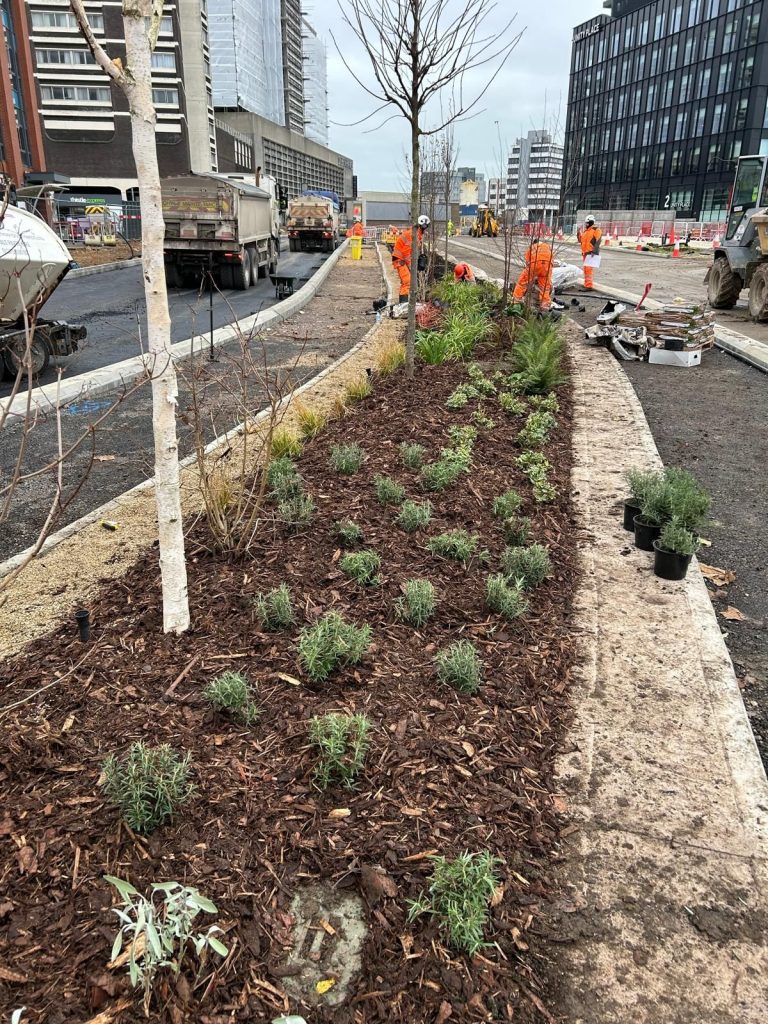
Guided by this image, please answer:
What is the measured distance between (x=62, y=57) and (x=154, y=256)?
86555mm

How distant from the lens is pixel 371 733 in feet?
9.16

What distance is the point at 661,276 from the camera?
25844mm

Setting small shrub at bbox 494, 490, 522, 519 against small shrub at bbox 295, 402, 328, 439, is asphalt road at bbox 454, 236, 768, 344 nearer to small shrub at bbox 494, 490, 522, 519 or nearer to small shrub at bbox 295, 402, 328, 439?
small shrub at bbox 295, 402, 328, 439

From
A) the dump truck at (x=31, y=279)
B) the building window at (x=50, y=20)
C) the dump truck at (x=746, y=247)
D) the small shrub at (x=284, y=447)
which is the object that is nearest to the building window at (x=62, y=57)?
the building window at (x=50, y=20)

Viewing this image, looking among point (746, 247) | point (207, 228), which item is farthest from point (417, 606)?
point (207, 228)

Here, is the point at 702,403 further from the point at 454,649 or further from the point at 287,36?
the point at 287,36

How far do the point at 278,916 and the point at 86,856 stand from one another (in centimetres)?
60

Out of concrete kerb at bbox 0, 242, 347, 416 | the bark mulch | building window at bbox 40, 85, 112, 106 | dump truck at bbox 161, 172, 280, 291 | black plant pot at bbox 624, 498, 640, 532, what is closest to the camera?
the bark mulch

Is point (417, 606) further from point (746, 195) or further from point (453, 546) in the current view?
point (746, 195)

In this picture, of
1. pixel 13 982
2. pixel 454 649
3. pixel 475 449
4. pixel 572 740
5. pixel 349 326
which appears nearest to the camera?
pixel 13 982

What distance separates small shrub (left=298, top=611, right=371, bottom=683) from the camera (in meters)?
3.09

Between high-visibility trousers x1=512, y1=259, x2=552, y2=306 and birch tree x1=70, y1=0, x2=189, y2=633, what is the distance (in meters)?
9.50

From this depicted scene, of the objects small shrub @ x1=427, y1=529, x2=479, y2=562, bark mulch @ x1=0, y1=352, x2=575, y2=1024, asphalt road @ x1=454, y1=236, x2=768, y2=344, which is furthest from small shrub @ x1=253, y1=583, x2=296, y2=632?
asphalt road @ x1=454, y1=236, x2=768, y2=344

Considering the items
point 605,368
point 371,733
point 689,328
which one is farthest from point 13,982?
point 689,328
